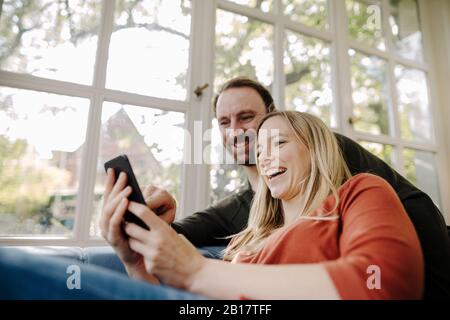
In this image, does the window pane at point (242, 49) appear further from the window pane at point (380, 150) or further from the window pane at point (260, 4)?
the window pane at point (380, 150)

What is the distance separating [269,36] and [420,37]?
1.56 metres

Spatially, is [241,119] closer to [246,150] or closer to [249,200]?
[246,150]

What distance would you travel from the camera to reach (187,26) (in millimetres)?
1525

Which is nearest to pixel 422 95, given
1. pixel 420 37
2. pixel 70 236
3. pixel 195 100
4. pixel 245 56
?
pixel 420 37

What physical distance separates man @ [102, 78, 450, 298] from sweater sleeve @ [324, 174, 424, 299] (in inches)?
10.2

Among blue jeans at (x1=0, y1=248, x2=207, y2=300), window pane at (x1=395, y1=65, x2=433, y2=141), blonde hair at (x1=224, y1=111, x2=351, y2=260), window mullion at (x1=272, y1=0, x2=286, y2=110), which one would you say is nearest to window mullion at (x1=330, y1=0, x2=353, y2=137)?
window mullion at (x1=272, y1=0, x2=286, y2=110)

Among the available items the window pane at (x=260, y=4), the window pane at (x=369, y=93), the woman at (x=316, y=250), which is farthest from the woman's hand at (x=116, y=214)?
the window pane at (x=369, y=93)

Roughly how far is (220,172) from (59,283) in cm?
119

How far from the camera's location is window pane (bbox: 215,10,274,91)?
1.59 metres

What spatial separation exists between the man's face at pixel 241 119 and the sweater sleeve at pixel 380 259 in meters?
0.71

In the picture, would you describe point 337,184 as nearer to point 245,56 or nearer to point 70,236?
point 70,236

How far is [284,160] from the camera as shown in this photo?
71cm

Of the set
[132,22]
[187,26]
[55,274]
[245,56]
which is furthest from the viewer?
[245,56]

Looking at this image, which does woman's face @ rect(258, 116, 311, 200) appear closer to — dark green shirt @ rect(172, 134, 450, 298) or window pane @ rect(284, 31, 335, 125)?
dark green shirt @ rect(172, 134, 450, 298)
